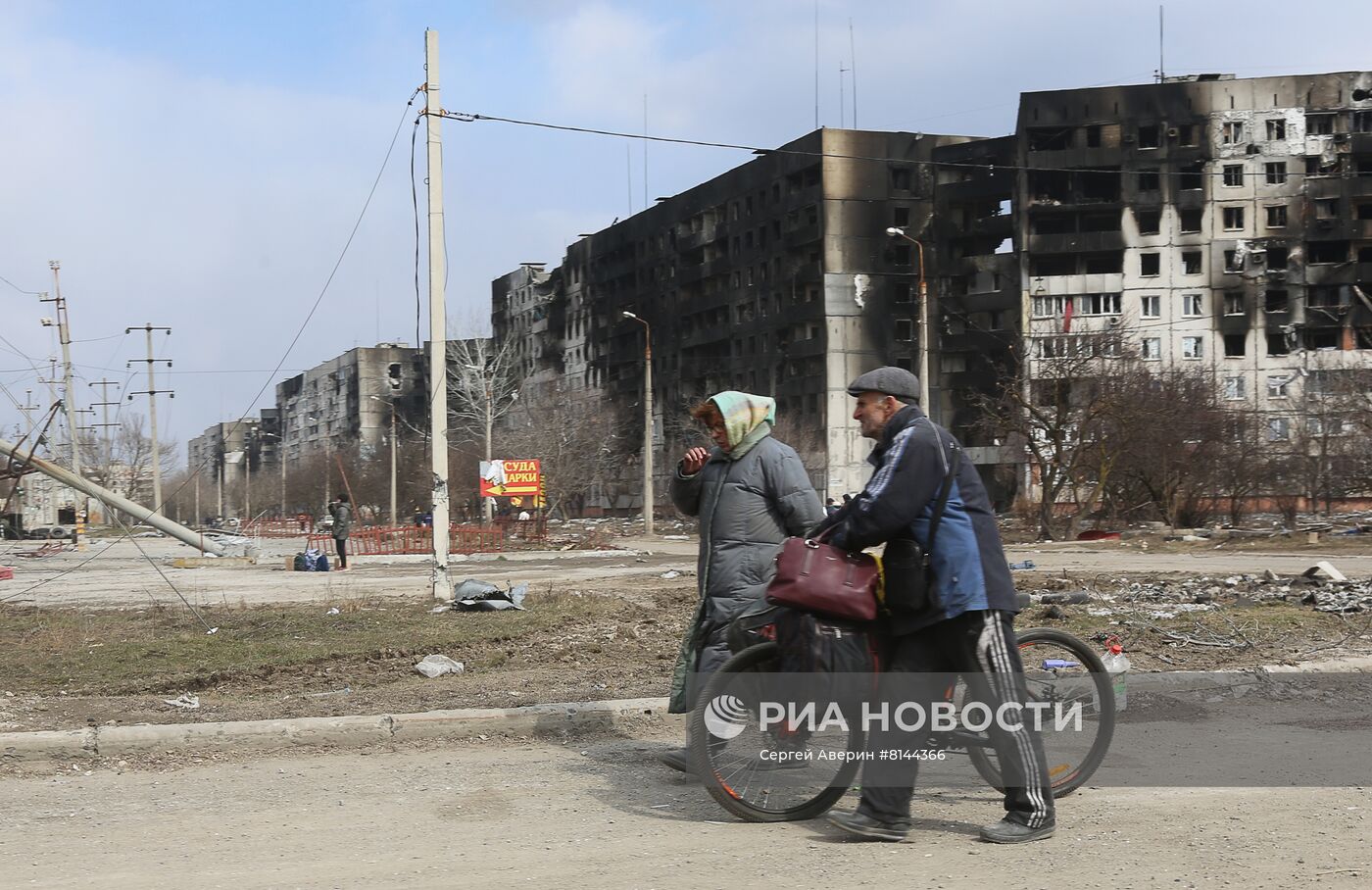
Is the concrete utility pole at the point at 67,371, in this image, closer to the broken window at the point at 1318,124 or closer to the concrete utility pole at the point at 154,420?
the concrete utility pole at the point at 154,420

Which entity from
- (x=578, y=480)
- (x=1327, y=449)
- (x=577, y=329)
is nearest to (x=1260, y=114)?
(x=1327, y=449)

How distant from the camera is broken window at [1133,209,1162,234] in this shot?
80.4m

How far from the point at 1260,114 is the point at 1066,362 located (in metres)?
49.1

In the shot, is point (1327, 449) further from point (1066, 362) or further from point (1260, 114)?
point (1260, 114)

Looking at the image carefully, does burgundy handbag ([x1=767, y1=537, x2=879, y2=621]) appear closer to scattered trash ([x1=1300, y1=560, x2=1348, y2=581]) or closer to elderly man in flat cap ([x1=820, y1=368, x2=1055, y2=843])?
elderly man in flat cap ([x1=820, y1=368, x2=1055, y2=843])

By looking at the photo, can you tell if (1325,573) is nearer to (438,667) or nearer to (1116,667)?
(1116,667)

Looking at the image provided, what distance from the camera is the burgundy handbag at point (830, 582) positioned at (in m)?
5.09

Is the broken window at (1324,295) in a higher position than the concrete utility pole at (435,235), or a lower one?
higher

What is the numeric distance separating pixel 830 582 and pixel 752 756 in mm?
898

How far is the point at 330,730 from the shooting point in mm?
7254

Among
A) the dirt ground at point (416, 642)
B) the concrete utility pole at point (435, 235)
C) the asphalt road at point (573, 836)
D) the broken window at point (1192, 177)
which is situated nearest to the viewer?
the asphalt road at point (573, 836)

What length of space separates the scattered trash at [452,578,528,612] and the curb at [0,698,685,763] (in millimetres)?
7226

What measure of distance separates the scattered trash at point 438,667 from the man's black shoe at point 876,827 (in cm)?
522

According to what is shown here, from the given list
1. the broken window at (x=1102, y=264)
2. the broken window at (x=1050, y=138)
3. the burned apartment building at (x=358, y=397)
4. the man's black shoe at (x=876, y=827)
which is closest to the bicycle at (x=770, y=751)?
the man's black shoe at (x=876, y=827)
